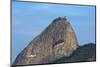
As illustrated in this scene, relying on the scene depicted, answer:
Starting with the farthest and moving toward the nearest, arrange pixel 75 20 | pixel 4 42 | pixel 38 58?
pixel 75 20 → pixel 38 58 → pixel 4 42

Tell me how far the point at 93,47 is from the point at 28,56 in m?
0.92

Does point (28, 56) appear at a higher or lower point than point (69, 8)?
lower

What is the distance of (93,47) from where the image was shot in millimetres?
3305

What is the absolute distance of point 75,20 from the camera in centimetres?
319

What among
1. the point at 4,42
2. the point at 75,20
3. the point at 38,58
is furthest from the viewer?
the point at 75,20

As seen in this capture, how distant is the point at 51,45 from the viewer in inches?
120

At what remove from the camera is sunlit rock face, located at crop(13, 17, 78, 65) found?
9.61 ft

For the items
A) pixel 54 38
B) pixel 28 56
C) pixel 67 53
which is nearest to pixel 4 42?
pixel 28 56

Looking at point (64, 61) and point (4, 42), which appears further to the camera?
point (64, 61)

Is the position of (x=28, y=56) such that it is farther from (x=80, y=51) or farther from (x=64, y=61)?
(x=80, y=51)

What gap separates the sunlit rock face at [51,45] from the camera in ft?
9.61

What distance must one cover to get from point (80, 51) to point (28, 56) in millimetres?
720

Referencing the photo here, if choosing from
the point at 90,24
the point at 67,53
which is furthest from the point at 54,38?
the point at 90,24

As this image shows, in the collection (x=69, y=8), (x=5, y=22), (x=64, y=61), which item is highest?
(x=69, y=8)
